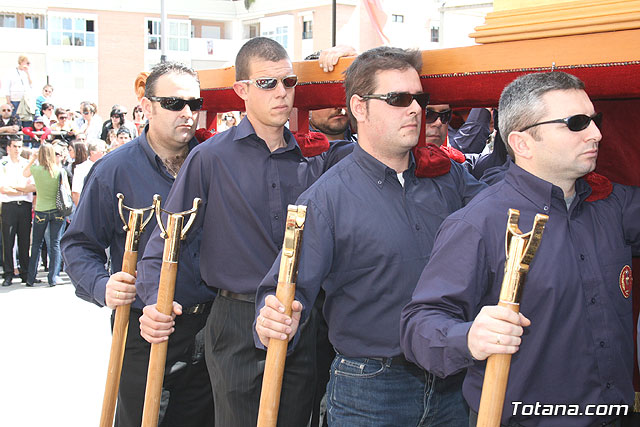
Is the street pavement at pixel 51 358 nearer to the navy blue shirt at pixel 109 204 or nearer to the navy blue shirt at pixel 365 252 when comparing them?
the navy blue shirt at pixel 109 204

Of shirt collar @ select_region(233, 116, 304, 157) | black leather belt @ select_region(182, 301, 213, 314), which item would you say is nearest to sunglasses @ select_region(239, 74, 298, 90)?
shirt collar @ select_region(233, 116, 304, 157)

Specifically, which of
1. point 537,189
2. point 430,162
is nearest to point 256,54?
point 430,162

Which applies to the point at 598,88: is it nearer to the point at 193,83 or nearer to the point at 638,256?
the point at 638,256

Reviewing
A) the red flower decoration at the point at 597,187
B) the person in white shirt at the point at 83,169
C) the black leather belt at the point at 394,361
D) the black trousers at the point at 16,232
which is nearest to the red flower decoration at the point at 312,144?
the black leather belt at the point at 394,361

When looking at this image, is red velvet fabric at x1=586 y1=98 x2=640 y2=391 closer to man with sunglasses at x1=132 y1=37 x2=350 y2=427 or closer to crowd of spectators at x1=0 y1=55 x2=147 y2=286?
man with sunglasses at x1=132 y1=37 x2=350 y2=427

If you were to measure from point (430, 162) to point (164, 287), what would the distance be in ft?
3.62

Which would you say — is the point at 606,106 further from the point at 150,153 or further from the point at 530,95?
the point at 150,153

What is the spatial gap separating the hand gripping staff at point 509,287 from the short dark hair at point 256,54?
1.81 metres

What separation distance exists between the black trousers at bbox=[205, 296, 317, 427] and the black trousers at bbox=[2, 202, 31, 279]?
8.11 m

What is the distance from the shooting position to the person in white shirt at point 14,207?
10.6 metres

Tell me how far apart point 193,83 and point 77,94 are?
33567mm

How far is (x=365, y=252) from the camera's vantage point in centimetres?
281

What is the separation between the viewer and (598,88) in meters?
2.52

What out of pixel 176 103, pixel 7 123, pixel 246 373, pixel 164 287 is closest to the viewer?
pixel 164 287
